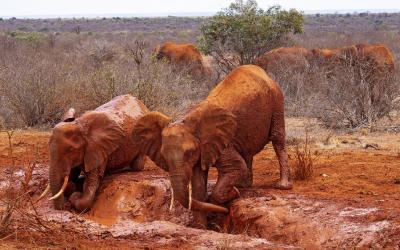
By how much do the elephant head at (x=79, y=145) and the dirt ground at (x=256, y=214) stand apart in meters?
0.25

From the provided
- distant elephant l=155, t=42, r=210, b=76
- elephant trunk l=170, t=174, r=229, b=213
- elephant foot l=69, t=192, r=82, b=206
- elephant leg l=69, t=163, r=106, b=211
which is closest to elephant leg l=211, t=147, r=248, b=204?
elephant trunk l=170, t=174, r=229, b=213

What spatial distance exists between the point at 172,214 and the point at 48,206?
1.52 m

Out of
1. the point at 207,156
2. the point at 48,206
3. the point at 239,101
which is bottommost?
the point at 48,206

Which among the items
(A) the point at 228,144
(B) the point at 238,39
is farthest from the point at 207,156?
(B) the point at 238,39

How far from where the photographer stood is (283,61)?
18078 mm

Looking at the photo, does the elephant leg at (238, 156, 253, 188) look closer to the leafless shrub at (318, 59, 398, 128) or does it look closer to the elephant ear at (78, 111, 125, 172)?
the elephant ear at (78, 111, 125, 172)

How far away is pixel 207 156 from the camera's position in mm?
7320

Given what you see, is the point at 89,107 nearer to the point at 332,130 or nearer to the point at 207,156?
the point at 332,130

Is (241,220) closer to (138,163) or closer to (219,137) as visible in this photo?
(219,137)

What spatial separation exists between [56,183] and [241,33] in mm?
10333

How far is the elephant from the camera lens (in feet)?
26.8

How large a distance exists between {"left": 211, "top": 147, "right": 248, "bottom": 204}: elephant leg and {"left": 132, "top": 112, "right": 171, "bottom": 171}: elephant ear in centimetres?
64

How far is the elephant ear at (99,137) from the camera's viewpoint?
8.57 m

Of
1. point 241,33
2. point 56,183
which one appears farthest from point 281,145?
point 241,33
